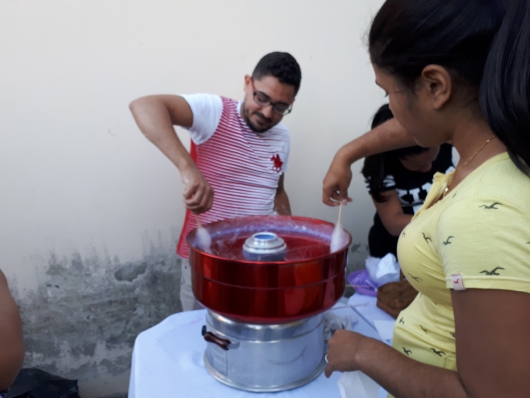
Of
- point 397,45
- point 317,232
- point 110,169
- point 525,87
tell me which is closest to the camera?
point 525,87

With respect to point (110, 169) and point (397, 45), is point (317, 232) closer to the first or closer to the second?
point (397, 45)

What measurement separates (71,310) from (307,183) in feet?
5.10

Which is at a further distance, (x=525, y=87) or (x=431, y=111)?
(x=431, y=111)

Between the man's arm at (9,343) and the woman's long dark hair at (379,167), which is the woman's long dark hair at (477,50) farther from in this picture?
the woman's long dark hair at (379,167)

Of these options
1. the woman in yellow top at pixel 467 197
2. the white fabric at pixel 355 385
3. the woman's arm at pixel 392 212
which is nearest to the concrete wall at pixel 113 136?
the woman's arm at pixel 392 212

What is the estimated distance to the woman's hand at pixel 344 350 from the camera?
0.80 meters

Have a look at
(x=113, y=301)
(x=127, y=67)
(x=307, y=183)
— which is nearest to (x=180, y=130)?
(x=127, y=67)

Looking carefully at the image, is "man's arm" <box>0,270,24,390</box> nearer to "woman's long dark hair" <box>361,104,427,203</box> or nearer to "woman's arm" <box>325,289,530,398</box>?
"woman's arm" <box>325,289,530,398</box>

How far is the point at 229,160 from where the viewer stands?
6.38ft

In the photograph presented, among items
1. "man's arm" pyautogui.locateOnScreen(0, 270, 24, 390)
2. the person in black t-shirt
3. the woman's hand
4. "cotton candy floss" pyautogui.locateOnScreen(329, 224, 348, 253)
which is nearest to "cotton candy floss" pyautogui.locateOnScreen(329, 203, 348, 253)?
"cotton candy floss" pyautogui.locateOnScreen(329, 224, 348, 253)

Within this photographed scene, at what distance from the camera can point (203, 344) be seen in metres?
1.28

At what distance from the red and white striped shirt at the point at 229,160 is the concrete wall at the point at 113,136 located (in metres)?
0.37

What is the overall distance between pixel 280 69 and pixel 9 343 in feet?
4.92

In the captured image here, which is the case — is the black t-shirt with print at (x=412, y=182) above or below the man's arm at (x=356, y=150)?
below
